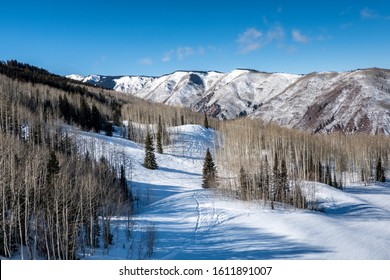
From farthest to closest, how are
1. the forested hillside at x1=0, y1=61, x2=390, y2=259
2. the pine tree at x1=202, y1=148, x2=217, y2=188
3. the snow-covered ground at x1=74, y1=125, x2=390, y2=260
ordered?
1. the pine tree at x1=202, y1=148, x2=217, y2=188
2. the forested hillside at x1=0, y1=61, x2=390, y2=259
3. the snow-covered ground at x1=74, y1=125, x2=390, y2=260

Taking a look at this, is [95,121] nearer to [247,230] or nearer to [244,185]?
[244,185]

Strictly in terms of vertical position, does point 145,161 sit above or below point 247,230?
above

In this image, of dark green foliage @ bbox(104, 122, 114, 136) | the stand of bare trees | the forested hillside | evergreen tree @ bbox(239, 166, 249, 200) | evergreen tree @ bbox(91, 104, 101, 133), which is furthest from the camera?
evergreen tree @ bbox(91, 104, 101, 133)

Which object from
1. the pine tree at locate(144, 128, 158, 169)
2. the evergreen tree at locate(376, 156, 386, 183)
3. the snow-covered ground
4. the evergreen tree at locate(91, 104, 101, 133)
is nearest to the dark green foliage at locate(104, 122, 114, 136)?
the evergreen tree at locate(91, 104, 101, 133)

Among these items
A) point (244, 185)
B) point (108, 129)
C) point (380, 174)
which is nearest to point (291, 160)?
point (380, 174)

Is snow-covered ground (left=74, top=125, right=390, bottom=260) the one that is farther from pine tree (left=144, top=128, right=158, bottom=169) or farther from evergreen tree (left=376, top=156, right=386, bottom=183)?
evergreen tree (left=376, top=156, right=386, bottom=183)

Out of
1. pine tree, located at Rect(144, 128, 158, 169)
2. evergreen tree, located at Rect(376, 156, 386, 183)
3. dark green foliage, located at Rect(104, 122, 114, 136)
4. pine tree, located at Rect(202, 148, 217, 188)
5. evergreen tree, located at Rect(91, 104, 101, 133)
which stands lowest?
evergreen tree, located at Rect(376, 156, 386, 183)

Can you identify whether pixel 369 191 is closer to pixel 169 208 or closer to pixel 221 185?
pixel 221 185

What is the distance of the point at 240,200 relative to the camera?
4978 cm

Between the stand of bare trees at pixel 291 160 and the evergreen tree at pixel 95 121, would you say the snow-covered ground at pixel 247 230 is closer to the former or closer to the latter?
the stand of bare trees at pixel 291 160

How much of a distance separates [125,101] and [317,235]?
499 ft

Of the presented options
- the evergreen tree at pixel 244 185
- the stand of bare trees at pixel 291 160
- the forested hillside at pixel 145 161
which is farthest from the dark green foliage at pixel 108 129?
the evergreen tree at pixel 244 185

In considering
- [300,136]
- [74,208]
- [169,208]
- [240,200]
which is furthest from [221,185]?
[300,136]

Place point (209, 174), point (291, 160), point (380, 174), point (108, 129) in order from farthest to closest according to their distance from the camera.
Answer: point (108, 129)
point (291, 160)
point (380, 174)
point (209, 174)
